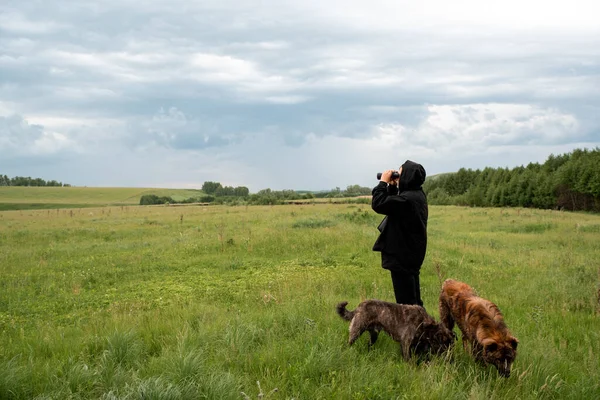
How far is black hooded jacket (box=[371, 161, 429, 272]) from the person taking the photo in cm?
556

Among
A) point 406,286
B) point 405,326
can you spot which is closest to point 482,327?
point 405,326

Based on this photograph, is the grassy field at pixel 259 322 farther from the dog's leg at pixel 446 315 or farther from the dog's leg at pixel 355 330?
the dog's leg at pixel 446 315

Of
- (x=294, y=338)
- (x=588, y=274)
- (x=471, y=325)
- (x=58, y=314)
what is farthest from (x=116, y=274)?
(x=588, y=274)

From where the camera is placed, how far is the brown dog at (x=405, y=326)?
4754 millimetres

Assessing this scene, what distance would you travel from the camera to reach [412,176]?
5.68m

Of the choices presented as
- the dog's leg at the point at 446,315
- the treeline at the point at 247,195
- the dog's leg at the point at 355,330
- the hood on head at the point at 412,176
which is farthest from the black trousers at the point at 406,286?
the treeline at the point at 247,195

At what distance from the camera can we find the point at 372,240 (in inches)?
605

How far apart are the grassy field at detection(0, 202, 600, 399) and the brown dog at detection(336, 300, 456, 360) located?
194 millimetres

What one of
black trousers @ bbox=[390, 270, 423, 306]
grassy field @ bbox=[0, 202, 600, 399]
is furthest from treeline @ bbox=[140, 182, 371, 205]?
black trousers @ bbox=[390, 270, 423, 306]

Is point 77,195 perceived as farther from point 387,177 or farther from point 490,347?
point 490,347

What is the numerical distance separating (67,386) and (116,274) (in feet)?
27.5

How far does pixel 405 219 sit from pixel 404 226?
10 cm

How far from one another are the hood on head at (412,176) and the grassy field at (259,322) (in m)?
2.06

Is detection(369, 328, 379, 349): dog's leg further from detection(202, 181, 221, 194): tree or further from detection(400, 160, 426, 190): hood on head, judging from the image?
detection(202, 181, 221, 194): tree
